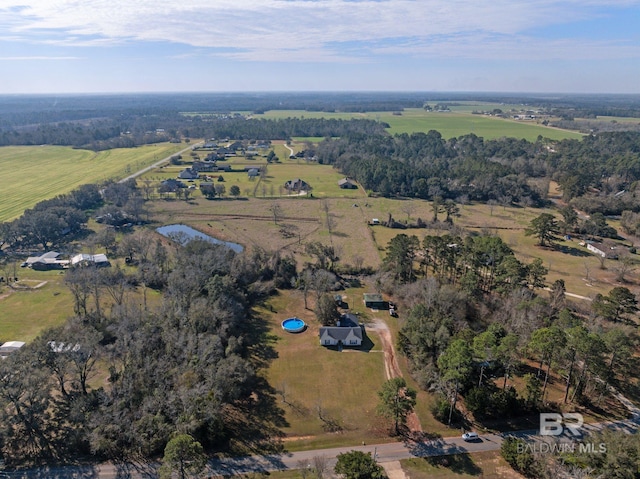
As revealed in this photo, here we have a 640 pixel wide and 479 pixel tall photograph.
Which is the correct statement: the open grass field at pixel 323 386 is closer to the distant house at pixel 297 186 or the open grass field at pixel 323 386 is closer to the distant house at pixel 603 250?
the distant house at pixel 603 250

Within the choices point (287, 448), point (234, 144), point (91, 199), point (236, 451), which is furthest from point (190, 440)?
point (234, 144)

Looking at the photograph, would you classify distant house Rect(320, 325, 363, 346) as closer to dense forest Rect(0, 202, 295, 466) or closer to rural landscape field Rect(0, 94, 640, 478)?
rural landscape field Rect(0, 94, 640, 478)

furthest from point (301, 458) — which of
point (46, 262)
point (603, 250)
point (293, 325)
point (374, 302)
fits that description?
point (603, 250)

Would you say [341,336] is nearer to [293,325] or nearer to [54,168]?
[293,325]

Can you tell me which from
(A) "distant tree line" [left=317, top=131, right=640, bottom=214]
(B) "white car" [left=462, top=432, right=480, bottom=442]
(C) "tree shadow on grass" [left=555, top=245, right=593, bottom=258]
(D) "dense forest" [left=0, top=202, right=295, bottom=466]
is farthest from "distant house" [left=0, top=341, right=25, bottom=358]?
(A) "distant tree line" [left=317, top=131, right=640, bottom=214]

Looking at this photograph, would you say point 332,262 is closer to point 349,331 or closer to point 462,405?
point 349,331
